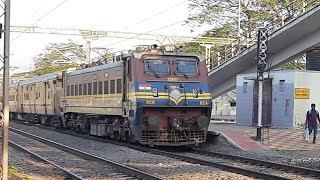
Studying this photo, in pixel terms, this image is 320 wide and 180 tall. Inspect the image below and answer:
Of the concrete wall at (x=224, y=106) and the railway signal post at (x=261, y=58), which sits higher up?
the railway signal post at (x=261, y=58)

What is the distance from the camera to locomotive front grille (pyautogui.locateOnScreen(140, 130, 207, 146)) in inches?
656

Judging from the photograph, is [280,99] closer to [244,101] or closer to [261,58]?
[244,101]

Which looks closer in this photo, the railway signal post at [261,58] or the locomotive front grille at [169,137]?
the locomotive front grille at [169,137]

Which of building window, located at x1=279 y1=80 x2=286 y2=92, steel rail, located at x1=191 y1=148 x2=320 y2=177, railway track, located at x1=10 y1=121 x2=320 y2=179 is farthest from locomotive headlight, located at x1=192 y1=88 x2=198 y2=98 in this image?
building window, located at x1=279 y1=80 x2=286 y2=92

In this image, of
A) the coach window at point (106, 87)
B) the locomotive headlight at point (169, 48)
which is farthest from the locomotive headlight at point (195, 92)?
the coach window at point (106, 87)

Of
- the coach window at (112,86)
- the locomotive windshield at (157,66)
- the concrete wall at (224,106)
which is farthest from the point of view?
the concrete wall at (224,106)

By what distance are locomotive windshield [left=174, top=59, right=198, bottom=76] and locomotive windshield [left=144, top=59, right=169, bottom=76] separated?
361 mm

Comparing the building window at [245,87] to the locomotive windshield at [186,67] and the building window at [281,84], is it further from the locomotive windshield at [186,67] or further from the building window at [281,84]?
the locomotive windshield at [186,67]

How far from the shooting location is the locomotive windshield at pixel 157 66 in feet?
55.3

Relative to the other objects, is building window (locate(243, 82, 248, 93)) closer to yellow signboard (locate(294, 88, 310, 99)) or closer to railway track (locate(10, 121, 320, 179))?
yellow signboard (locate(294, 88, 310, 99))

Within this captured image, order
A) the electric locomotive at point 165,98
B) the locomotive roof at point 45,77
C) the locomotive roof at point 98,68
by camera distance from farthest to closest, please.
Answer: the locomotive roof at point 45,77
the locomotive roof at point 98,68
the electric locomotive at point 165,98

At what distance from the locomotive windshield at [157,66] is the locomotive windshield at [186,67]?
0.36 meters

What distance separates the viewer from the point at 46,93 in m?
29.5

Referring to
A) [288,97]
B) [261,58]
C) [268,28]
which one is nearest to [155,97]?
[261,58]
